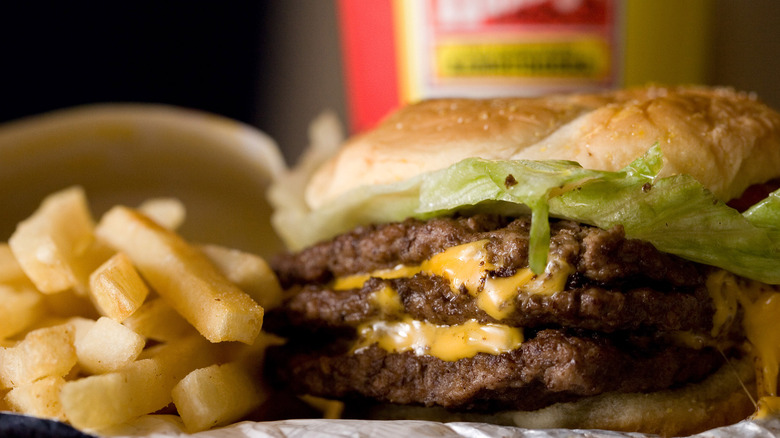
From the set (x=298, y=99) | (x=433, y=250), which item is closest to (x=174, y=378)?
(x=433, y=250)

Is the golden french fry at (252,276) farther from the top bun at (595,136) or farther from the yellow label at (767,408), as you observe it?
the yellow label at (767,408)

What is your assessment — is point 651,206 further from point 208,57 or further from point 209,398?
point 208,57

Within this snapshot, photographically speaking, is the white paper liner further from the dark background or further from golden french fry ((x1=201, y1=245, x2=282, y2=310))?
the dark background

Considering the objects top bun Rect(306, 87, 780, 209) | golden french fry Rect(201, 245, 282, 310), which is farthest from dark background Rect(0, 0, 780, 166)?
golden french fry Rect(201, 245, 282, 310)

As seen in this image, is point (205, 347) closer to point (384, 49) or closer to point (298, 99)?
point (384, 49)

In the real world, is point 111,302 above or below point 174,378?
above

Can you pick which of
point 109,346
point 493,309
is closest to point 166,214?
point 109,346

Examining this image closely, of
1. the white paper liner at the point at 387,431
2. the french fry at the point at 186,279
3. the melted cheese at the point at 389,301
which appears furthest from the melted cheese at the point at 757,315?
the french fry at the point at 186,279
